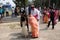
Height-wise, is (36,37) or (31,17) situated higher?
(31,17)

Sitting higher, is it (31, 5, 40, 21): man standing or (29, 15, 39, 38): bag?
(31, 5, 40, 21): man standing

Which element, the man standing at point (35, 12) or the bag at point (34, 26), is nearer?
the bag at point (34, 26)

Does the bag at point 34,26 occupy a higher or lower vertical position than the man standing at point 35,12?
lower

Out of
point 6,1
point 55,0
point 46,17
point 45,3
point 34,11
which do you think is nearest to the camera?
point 34,11

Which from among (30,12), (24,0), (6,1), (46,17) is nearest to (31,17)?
(30,12)

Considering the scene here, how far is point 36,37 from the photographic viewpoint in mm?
13008

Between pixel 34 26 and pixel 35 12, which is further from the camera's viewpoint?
pixel 35 12

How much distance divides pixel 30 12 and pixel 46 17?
9.88 m

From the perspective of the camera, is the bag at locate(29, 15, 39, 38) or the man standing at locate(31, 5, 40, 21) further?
the man standing at locate(31, 5, 40, 21)

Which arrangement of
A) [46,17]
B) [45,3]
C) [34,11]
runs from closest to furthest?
[34,11], [46,17], [45,3]

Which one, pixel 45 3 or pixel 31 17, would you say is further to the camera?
pixel 45 3

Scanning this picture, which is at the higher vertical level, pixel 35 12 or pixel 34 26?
pixel 35 12

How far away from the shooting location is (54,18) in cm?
1739

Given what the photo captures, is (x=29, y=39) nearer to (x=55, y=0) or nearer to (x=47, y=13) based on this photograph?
(x=47, y=13)
